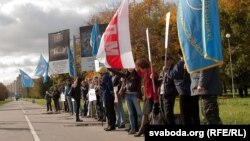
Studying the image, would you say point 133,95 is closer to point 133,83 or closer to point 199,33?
point 133,83

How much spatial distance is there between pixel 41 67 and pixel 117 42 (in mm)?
24934

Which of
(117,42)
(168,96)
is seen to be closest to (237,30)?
(117,42)

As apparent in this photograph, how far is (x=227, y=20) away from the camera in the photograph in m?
59.0

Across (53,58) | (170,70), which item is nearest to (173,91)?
(170,70)

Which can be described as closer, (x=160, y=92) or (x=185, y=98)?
(x=185, y=98)

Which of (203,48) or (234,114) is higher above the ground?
(203,48)

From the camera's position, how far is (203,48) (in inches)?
287

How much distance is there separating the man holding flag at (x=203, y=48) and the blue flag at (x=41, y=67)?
30.1 metres

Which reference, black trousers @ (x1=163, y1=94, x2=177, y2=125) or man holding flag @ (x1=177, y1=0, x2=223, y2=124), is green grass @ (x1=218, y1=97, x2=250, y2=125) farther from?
man holding flag @ (x1=177, y1=0, x2=223, y2=124)

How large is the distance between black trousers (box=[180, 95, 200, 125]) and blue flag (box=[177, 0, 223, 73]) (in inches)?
53.7

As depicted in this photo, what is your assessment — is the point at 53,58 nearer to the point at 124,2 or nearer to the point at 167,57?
the point at 124,2

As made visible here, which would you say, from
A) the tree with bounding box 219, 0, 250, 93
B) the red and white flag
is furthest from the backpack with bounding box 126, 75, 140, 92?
the tree with bounding box 219, 0, 250, 93

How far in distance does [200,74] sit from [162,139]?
297 centimetres

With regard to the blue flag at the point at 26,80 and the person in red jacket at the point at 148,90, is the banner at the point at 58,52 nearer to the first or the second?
the blue flag at the point at 26,80
